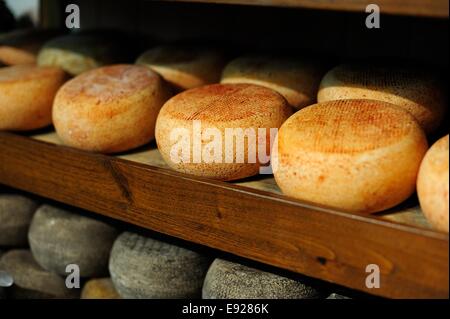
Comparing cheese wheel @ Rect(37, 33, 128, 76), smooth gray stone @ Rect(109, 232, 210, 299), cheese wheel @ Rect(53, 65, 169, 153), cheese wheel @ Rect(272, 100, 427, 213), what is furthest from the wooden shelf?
cheese wheel @ Rect(37, 33, 128, 76)

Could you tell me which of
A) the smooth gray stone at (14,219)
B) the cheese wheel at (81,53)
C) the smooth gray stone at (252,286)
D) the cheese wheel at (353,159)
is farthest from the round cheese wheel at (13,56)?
the cheese wheel at (353,159)

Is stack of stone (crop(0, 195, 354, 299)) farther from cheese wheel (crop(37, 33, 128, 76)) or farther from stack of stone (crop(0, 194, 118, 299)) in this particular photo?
cheese wheel (crop(37, 33, 128, 76))

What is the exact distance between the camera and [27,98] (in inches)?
48.9

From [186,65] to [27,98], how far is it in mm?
A: 349

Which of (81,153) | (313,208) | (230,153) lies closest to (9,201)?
(81,153)

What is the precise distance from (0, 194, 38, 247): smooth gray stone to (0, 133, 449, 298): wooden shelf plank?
0.27m

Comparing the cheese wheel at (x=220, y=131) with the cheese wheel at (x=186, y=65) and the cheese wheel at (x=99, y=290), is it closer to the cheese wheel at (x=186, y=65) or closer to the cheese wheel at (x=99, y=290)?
the cheese wheel at (x=186, y=65)

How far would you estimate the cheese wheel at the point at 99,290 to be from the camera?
52.0 inches

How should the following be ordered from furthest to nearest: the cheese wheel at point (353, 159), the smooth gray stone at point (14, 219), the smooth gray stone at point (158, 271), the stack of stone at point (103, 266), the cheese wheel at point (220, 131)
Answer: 1. the smooth gray stone at point (14, 219)
2. the smooth gray stone at point (158, 271)
3. the stack of stone at point (103, 266)
4. the cheese wheel at point (220, 131)
5. the cheese wheel at point (353, 159)

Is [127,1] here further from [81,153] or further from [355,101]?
[355,101]

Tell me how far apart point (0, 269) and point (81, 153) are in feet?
1.65

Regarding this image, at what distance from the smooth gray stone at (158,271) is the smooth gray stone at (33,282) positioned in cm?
24

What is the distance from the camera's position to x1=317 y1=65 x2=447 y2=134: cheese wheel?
38.3 inches

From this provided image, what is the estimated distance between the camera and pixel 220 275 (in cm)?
109
